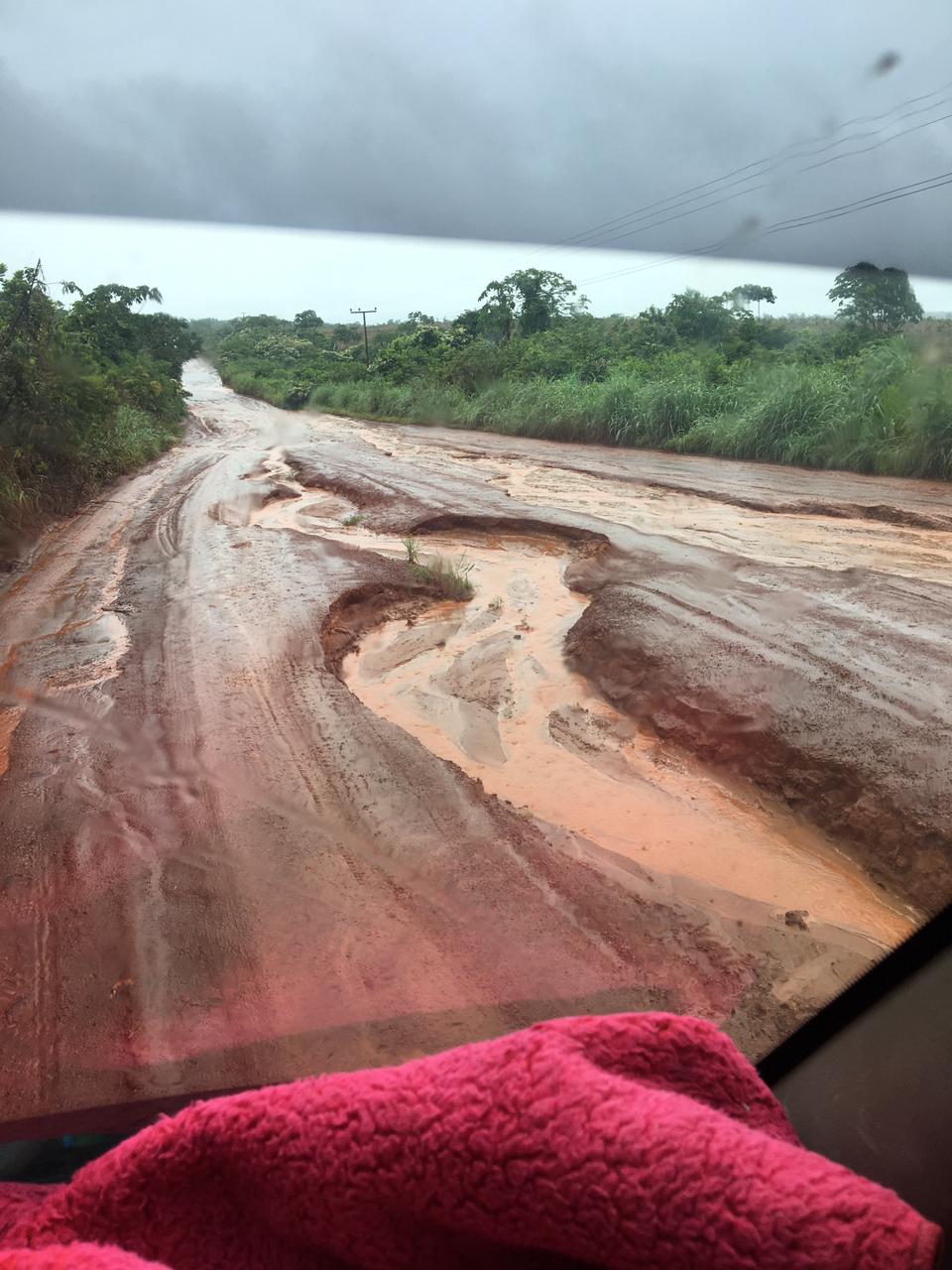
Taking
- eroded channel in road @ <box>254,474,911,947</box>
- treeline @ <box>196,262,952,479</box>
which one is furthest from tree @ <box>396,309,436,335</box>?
eroded channel in road @ <box>254,474,911,947</box>

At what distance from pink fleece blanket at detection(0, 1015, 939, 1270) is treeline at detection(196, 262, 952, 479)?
1.91 metres

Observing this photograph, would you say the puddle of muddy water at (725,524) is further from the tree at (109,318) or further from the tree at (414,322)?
the tree at (109,318)

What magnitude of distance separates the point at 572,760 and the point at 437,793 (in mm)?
583

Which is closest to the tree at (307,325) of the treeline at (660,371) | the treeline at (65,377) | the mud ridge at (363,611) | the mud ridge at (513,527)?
the treeline at (660,371)

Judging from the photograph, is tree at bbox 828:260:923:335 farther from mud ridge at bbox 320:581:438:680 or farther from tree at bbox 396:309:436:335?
mud ridge at bbox 320:581:438:680

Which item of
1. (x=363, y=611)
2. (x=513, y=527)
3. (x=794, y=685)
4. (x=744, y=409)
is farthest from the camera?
(x=744, y=409)

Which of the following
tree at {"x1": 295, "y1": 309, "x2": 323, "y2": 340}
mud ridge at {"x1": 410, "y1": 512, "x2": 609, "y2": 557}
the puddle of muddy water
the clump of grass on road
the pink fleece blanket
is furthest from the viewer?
mud ridge at {"x1": 410, "y1": 512, "x2": 609, "y2": 557}

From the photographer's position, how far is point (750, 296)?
255 centimetres

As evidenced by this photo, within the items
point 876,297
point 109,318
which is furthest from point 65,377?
point 876,297

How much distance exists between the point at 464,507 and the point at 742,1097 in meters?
6.28

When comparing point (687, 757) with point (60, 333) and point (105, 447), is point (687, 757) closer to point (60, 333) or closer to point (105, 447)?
point (60, 333)

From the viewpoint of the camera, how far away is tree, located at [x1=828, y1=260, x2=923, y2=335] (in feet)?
6.50

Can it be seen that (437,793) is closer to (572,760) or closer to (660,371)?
(572,760)

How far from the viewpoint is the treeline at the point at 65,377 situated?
3232mm
